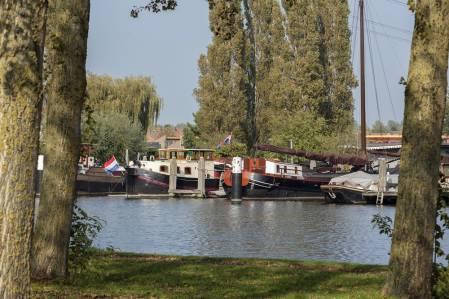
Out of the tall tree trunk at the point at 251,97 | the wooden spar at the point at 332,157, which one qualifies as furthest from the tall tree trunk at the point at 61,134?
the tall tree trunk at the point at 251,97

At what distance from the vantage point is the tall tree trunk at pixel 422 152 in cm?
865

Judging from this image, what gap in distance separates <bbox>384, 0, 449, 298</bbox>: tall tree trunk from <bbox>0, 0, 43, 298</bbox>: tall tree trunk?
15.5ft

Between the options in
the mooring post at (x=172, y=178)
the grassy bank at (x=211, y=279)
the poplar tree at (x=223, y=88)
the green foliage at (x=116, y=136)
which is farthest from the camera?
the green foliage at (x=116, y=136)

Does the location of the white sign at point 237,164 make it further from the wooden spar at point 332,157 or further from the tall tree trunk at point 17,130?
the tall tree trunk at point 17,130

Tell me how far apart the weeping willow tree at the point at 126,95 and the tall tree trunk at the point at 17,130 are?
7122cm

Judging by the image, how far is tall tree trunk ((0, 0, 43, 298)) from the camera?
17.2 ft

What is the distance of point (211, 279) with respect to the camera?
11.2 metres

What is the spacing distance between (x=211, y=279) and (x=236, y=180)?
1739 inches

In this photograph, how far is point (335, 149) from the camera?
67.3 meters

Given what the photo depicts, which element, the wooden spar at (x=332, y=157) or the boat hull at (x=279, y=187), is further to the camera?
the boat hull at (x=279, y=187)

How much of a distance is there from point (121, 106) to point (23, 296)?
7297 centimetres

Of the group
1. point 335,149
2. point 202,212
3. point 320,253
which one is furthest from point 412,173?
point 335,149

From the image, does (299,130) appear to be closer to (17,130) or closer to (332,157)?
(332,157)

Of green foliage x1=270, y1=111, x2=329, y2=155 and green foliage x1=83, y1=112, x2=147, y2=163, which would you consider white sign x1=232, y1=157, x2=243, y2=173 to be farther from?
green foliage x1=83, y1=112, x2=147, y2=163
